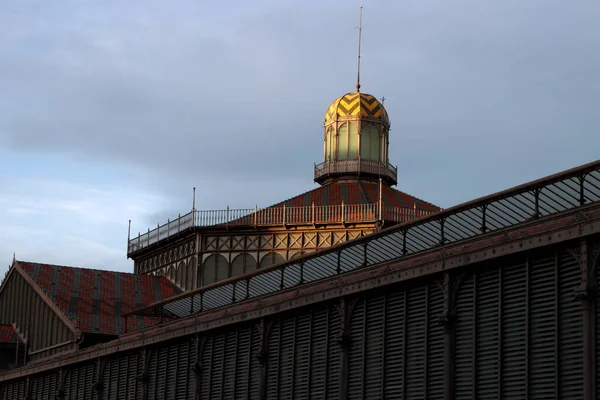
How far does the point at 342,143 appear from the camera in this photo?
96.0m

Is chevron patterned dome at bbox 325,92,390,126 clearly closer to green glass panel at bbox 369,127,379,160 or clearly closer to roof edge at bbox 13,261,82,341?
green glass panel at bbox 369,127,379,160

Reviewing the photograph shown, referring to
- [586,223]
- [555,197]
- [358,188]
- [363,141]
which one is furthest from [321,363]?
[363,141]

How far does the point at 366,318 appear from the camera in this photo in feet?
145

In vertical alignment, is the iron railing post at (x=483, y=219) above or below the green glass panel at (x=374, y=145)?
below

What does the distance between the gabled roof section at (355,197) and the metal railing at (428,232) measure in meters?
30.6

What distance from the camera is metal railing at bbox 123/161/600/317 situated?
36.8 m

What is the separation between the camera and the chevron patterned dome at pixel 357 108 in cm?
9700

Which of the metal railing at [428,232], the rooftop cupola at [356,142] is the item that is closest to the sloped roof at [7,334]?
the rooftop cupola at [356,142]

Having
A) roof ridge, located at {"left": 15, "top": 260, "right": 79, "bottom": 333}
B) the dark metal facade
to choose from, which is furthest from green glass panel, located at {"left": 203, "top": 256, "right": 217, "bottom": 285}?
the dark metal facade

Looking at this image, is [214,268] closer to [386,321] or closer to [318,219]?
[318,219]

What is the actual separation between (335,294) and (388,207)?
40.8 meters

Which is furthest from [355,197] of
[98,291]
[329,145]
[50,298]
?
[50,298]

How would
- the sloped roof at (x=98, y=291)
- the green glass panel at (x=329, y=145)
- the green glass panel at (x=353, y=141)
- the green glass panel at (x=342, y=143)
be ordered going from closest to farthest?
the sloped roof at (x=98, y=291) → the green glass panel at (x=353, y=141) → the green glass panel at (x=342, y=143) → the green glass panel at (x=329, y=145)

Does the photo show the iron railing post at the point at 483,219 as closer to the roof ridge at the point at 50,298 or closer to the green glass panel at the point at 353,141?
the roof ridge at the point at 50,298
